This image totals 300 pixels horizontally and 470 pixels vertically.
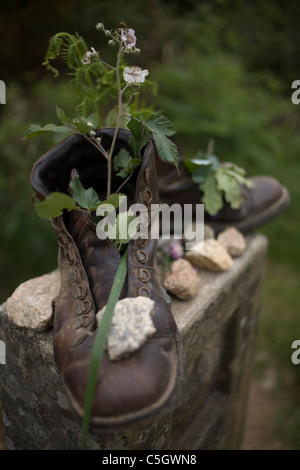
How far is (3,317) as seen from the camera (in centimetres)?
122

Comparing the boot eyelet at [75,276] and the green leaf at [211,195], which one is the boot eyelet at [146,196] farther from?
the green leaf at [211,195]

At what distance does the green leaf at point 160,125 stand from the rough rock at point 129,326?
410 mm

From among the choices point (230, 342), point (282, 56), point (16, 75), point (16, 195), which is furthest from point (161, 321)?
point (282, 56)

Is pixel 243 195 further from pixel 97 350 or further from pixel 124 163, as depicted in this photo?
pixel 97 350

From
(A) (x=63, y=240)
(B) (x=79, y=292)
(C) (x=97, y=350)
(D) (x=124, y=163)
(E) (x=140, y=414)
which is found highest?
(D) (x=124, y=163)

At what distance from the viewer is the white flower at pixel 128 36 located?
39.8 inches

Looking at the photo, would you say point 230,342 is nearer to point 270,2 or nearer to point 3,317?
point 3,317

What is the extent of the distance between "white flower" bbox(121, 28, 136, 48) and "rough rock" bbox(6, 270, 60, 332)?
68cm

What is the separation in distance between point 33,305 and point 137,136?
520 mm

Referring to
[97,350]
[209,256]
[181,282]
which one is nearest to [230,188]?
[209,256]

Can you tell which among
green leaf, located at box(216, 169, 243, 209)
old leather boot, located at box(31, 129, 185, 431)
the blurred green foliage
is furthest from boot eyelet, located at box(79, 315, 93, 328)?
the blurred green foliage

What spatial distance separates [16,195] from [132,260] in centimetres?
171

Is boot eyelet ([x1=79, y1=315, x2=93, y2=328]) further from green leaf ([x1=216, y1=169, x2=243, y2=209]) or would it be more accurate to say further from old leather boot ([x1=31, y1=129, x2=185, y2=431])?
green leaf ([x1=216, y1=169, x2=243, y2=209])

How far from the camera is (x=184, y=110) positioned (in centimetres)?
355
